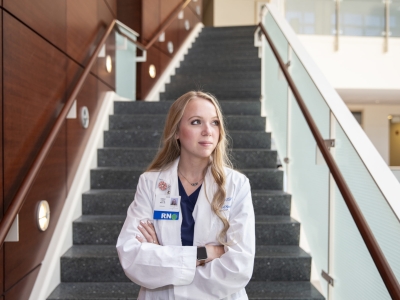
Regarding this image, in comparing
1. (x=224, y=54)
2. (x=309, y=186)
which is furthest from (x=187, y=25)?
(x=309, y=186)

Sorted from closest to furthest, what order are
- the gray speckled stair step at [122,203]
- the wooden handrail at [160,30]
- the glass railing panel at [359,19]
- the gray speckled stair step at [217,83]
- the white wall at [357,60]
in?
the gray speckled stair step at [122,203]
the wooden handrail at [160,30]
the gray speckled stair step at [217,83]
the white wall at [357,60]
the glass railing panel at [359,19]

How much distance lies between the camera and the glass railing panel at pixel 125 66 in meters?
4.39

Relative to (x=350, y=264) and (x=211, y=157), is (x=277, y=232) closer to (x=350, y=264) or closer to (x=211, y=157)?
(x=350, y=264)

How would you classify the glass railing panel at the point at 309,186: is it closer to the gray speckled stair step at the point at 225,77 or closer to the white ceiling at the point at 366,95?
the gray speckled stair step at the point at 225,77

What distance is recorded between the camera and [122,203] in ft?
10.7

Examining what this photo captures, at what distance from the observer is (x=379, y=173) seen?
177 cm

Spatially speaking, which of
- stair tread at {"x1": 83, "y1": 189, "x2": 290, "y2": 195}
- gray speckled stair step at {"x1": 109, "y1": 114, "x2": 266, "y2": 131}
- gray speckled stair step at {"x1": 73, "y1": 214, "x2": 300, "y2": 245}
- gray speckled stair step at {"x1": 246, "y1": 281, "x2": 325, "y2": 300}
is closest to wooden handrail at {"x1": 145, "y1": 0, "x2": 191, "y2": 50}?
gray speckled stair step at {"x1": 109, "y1": 114, "x2": 266, "y2": 131}

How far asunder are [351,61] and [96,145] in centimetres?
586

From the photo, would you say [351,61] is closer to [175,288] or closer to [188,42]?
[188,42]

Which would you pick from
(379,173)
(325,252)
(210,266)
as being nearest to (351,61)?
(325,252)

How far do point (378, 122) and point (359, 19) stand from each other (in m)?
5.34

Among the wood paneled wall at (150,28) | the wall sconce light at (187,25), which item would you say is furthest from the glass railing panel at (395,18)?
the wood paneled wall at (150,28)

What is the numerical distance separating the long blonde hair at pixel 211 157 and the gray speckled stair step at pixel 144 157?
2.02 m

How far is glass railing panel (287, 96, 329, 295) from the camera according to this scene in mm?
2604
